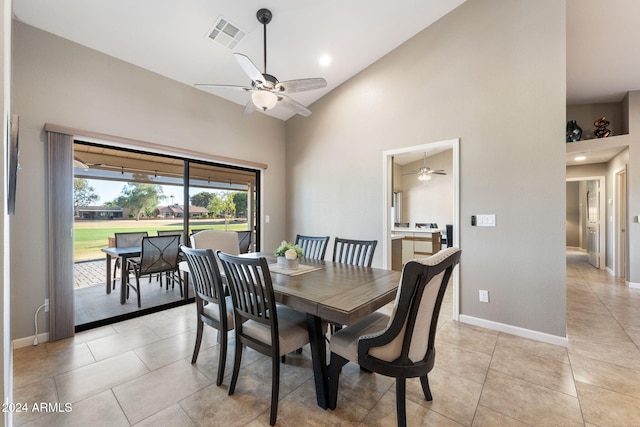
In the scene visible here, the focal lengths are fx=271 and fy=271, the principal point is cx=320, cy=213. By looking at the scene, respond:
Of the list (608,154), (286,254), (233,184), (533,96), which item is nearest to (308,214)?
(233,184)

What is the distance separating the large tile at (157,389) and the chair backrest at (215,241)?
1.08 metres

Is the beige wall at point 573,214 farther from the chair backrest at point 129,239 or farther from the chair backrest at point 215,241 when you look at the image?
the chair backrest at point 129,239

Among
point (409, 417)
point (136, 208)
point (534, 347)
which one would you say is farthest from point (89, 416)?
point (534, 347)

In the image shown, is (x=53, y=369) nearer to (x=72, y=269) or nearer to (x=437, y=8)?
(x=72, y=269)

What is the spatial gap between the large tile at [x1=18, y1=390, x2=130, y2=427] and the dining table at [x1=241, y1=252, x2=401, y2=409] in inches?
47.3

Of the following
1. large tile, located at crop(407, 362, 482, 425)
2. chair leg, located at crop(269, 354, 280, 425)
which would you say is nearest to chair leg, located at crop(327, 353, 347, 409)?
chair leg, located at crop(269, 354, 280, 425)

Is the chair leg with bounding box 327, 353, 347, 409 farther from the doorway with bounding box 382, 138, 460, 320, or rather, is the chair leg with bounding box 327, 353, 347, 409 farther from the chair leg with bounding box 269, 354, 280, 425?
the doorway with bounding box 382, 138, 460, 320

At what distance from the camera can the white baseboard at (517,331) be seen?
256cm

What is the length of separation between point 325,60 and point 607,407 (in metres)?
4.16

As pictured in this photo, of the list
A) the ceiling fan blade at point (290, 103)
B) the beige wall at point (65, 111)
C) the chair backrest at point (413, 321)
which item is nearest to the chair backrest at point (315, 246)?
the ceiling fan blade at point (290, 103)

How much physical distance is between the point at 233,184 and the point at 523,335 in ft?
13.9

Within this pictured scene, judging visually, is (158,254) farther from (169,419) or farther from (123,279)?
(169,419)

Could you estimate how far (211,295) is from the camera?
2133 mm

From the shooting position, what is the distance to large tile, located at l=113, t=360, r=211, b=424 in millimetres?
1769
